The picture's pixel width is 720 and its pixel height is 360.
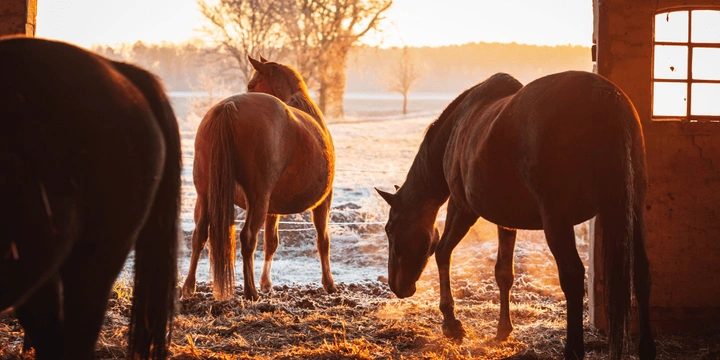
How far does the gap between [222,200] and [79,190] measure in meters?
3.23

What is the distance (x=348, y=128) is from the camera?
82.2 feet

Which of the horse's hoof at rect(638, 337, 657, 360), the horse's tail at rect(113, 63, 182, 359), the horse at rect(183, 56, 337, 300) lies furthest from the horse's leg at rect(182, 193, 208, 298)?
the horse's hoof at rect(638, 337, 657, 360)

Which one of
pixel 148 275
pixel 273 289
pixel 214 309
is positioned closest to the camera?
pixel 148 275

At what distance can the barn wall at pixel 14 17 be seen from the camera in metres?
4.85

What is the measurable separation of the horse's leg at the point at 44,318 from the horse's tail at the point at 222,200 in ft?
8.79

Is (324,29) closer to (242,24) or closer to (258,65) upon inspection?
(242,24)

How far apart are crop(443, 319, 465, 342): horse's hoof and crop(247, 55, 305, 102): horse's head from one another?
12.4 ft

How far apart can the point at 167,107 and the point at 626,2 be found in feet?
11.5

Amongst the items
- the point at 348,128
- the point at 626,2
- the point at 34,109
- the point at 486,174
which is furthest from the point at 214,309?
the point at 348,128

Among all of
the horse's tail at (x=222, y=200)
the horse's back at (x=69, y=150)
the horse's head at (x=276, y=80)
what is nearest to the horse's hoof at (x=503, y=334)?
the horse's tail at (x=222, y=200)

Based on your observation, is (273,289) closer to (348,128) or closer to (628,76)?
(628,76)

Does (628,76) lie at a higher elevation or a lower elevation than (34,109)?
higher

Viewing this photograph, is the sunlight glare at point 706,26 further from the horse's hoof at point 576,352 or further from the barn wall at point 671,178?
the horse's hoof at point 576,352

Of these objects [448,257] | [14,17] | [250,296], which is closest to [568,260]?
[448,257]
